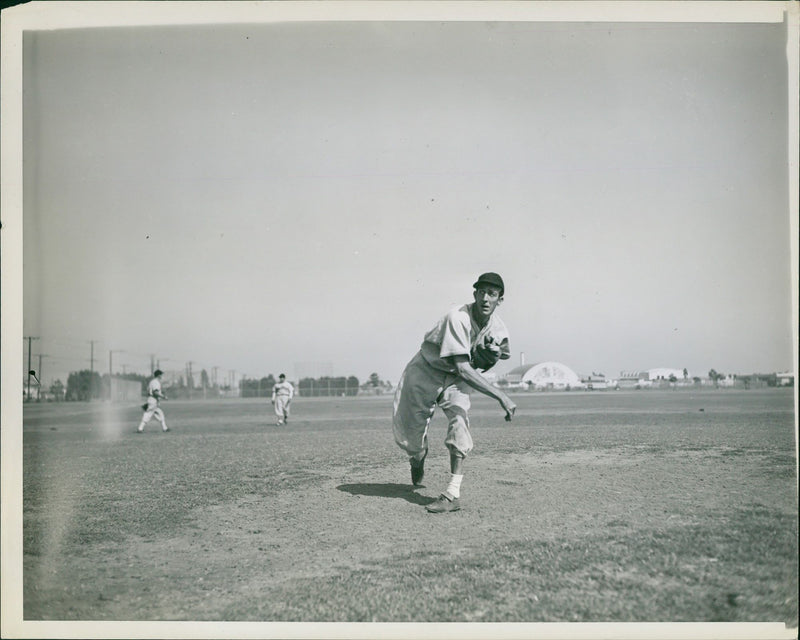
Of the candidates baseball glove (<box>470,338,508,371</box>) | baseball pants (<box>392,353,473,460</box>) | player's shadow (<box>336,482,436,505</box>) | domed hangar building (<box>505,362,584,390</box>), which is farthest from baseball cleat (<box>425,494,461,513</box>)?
domed hangar building (<box>505,362,584,390</box>)

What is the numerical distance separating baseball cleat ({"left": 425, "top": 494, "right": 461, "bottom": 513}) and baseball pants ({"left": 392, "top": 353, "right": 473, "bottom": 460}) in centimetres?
37

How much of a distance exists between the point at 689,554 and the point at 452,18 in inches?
148

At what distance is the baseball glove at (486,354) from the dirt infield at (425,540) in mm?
959

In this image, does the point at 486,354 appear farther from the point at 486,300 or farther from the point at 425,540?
the point at 425,540

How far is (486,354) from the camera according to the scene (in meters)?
4.70

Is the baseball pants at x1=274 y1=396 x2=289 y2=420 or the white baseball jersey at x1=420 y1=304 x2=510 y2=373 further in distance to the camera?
the baseball pants at x1=274 y1=396 x2=289 y2=420

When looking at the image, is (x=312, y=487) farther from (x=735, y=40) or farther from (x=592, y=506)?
(x=735, y=40)

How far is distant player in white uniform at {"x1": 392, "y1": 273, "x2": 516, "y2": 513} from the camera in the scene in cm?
436

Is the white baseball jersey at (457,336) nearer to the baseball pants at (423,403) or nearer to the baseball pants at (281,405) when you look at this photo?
the baseball pants at (423,403)

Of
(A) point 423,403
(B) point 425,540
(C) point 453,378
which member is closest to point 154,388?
(A) point 423,403

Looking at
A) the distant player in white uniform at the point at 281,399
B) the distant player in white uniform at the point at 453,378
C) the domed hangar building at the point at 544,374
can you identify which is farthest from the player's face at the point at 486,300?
the distant player in white uniform at the point at 281,399

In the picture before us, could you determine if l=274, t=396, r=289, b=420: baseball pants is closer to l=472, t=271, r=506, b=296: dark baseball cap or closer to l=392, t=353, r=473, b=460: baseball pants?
l=392, t=353, r=473, b=460: baseball pants

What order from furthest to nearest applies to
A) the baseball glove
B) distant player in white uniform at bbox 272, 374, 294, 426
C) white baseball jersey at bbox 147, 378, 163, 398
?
distant player in white uniform at bbox 272, 374, 294, 426, white baseball jersey at bbox 147, 378, 163, 398, the baseball glove

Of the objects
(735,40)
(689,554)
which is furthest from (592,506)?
(735,40)
